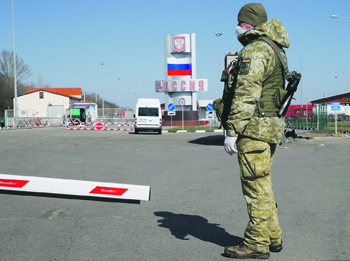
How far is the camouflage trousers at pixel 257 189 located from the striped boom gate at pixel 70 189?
2.83 ft

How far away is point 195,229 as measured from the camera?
3.97 metres

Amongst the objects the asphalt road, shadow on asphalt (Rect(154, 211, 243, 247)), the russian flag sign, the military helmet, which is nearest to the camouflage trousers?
the asphalt road

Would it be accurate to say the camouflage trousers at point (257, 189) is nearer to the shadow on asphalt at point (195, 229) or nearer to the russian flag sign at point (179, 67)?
the shadow on asphalt at point (195, 229)

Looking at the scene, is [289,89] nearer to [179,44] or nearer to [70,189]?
[70,189]

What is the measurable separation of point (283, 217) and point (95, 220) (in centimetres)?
216

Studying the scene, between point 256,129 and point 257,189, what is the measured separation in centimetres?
48

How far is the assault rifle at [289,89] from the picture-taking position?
3102mm

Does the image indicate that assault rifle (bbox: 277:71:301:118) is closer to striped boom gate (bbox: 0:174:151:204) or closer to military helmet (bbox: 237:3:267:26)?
military helmet (bbox: 237:3:267:26)

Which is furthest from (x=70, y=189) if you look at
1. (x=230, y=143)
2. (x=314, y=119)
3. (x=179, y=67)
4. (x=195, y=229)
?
(x=179, y=67)

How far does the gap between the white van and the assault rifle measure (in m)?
22.6

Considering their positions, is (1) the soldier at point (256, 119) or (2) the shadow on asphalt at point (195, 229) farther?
(2) the shadow on asphalt at point (195, 229)

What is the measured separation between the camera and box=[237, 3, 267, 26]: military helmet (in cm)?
312

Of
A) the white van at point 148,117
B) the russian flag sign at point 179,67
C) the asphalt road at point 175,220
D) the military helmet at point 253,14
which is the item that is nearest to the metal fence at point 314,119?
the white van at point 148,117

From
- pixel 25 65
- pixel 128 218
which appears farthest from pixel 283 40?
pixel 25 65
